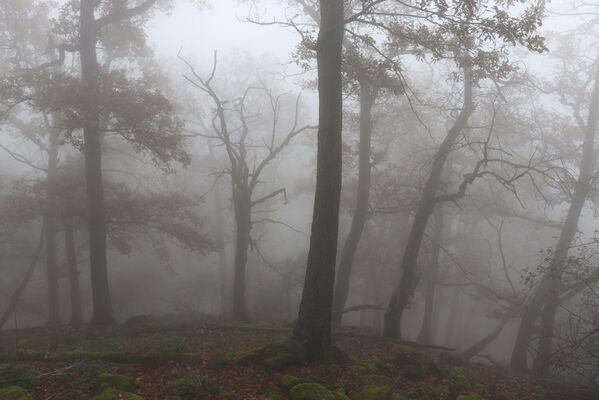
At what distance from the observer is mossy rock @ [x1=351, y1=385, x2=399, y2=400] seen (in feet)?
17.7

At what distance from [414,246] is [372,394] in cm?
558

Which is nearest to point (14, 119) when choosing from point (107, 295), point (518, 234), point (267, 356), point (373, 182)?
point (107, 295)

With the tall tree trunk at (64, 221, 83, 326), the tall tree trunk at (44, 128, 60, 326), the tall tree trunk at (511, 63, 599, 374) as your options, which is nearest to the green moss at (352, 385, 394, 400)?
the tall tree trunk at (511, 63, 599, 374)

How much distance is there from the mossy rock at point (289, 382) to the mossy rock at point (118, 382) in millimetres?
1878

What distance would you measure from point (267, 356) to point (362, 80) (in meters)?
5.83

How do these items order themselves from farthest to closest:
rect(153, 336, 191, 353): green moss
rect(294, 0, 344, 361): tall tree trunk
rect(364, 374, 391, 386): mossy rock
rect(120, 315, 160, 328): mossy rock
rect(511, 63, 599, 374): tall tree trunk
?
rect(511, 63, 599, 374): tall tree trunk < rect(120, 315, 160, 328): mossy rock < rect(153, 336, 191, 353): green moss < rect(294, 0, 344, 361): tall tree trunk < rect(364, 374, 391, 386): mossy rock

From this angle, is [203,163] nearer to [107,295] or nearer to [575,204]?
[107,295]

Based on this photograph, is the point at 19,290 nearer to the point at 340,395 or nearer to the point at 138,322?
the point at 138,322

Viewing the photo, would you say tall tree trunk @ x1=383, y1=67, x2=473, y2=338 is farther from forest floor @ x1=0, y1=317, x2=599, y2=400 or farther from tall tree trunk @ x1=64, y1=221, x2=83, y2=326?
tall tree trunk @ x1=64, y1=221, x2=83, y2=326

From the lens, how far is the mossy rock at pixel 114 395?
15.0ft

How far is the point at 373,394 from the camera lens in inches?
214

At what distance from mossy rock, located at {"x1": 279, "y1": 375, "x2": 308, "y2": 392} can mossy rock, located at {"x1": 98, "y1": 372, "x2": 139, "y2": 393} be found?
188 centimetres

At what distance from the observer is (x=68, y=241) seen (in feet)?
50.4

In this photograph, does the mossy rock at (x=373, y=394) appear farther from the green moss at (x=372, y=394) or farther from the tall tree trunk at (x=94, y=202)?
the tall tree trunk at (x=94, y=202)
